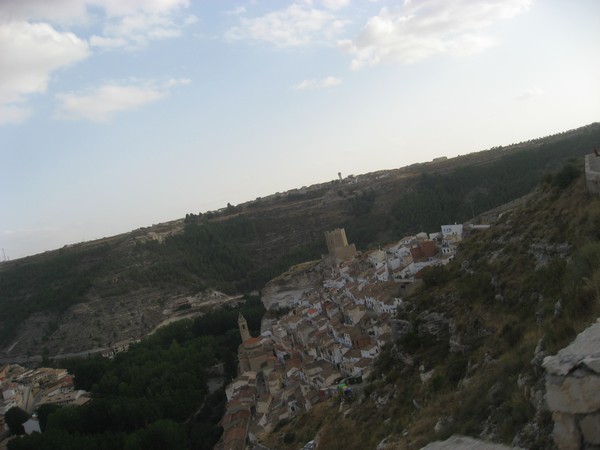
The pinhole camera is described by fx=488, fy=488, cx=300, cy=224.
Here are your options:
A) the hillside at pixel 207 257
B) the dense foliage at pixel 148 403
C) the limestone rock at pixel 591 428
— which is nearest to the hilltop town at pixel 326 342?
the dense foliage at pixel 148 403

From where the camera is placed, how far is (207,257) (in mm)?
80062

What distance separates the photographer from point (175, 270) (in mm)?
71750

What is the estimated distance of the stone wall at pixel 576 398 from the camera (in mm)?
3801

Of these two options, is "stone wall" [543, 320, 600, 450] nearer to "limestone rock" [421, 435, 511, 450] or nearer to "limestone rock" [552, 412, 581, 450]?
"limestone rock" [552, 412, 581, 450]

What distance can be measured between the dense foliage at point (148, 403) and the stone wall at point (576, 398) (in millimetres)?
23881

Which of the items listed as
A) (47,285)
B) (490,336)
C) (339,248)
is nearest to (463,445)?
(490,336)

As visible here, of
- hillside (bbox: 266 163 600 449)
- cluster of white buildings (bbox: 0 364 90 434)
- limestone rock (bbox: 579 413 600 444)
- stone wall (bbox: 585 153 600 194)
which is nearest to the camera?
limestone rock (bbox: 579 413 600 444)

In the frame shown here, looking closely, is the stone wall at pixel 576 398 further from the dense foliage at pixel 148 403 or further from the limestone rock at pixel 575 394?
the dense foliage at pixel 148 403

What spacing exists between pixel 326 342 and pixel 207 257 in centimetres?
5259

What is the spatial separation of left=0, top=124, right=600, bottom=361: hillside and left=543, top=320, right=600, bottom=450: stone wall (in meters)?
59.2

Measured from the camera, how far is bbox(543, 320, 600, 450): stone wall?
12.5 feet

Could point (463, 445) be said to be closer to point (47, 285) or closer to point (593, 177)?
point (593, 177)

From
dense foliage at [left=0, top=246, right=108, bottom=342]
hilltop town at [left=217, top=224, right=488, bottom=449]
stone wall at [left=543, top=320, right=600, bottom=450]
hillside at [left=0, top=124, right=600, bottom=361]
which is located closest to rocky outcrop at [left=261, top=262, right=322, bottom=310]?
hilltop town at [left=217, top=224, right=488, bottom=449]

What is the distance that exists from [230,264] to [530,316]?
235 ft
